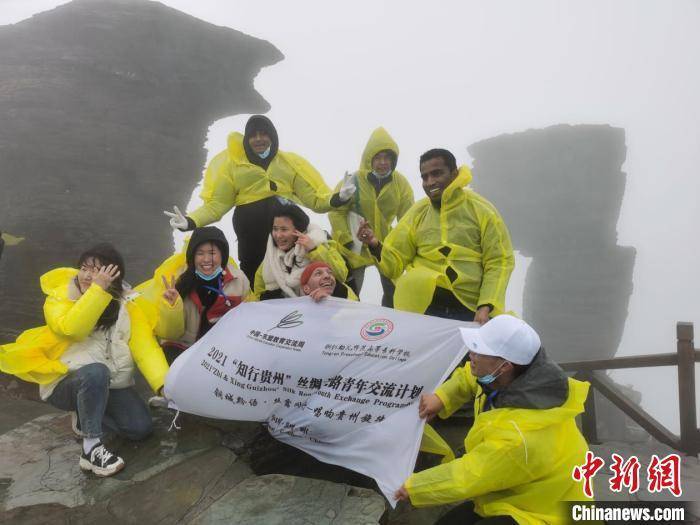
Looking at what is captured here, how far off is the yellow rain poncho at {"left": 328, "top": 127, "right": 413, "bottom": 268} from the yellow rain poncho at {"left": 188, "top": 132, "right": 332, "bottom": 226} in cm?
43

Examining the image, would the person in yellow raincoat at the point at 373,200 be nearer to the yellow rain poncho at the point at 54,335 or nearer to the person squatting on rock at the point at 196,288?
the person squatting on rock at the point at 196,288

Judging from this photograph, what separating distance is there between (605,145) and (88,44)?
171 feet

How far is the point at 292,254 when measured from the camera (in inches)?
178

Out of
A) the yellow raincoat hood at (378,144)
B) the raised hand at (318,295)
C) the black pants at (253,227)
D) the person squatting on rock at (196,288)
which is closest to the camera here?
the raised hand at (318,295)

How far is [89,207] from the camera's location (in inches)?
565

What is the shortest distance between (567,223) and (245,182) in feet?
173

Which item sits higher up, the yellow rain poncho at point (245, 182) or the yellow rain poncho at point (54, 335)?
the yellow rain poncho at point (245, 182)

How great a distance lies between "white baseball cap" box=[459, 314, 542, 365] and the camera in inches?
97.7

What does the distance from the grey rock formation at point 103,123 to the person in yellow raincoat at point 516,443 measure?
42.2ft

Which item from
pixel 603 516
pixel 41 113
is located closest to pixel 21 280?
pixel 41 113

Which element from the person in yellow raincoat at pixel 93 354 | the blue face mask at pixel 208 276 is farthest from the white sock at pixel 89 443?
the blue face mask at pixel 208 276

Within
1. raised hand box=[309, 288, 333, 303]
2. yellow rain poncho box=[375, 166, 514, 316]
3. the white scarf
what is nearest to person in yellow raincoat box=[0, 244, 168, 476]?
the white scarf

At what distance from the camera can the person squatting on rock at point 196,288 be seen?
162 inches

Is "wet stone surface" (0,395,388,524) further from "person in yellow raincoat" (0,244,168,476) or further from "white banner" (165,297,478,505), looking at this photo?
"white banner" (165,297,478,505)
